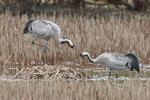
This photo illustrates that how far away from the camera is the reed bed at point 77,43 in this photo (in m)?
12.0

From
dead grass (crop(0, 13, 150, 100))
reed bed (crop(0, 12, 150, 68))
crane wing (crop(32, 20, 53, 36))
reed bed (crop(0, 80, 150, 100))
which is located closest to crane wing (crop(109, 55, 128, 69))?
dead grass (crop(0, 13, 150, 100))

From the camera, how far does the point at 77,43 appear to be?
12.9 metres

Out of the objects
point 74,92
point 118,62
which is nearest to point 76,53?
point 118,62

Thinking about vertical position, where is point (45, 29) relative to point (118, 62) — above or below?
above

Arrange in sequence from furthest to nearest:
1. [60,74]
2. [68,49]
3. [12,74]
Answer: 1. [68,49]
2. [12,74]
3. [60,74]

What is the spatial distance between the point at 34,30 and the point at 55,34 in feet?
1.65

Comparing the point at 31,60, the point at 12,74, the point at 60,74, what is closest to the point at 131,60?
the point at 60,74

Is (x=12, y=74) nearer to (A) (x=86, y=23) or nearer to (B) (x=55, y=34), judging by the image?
(B) (x=55, y=34)

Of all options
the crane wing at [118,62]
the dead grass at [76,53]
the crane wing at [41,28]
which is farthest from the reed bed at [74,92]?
the crane wing at [41,28]

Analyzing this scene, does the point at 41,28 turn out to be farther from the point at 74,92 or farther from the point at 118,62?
the point at 74,92

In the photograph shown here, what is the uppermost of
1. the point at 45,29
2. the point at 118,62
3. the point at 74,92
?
the point at 45,29

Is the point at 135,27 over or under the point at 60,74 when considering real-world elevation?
over

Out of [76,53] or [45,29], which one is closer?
[45,29]

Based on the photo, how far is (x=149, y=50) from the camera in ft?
41.4
